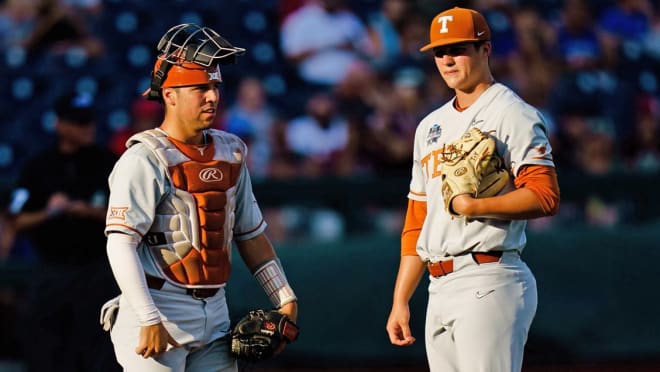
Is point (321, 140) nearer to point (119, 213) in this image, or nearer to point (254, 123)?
point (254, 123)

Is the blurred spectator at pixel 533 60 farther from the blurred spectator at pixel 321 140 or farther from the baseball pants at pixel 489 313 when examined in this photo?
the baseball pants at pixel 489 313

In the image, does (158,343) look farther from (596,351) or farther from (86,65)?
(86,65)

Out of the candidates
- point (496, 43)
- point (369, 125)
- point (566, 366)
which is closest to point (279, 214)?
point (369, 125)

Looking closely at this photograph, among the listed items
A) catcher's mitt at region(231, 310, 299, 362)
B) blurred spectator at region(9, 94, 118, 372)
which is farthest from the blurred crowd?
catcher's mitt at region(231, 310, 299, 362)

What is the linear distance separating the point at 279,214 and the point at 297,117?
5.18 ft

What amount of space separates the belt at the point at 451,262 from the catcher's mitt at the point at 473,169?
0.65 ft

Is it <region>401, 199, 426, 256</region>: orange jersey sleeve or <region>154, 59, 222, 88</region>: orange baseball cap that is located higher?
<region>154, 59, 222, 88</region>: orange baseball cap

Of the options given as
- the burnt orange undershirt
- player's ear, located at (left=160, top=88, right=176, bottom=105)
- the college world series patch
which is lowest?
the burnt orange undershirt

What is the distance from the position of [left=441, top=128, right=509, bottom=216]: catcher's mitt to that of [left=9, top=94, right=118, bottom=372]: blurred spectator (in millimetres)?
2669

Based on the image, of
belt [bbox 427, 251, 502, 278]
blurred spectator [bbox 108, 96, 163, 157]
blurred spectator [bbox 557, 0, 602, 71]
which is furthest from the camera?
blurred spectator [bbox 557, 0, 602, 71]

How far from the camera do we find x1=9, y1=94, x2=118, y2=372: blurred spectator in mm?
6184

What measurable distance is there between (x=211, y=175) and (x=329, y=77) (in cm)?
621

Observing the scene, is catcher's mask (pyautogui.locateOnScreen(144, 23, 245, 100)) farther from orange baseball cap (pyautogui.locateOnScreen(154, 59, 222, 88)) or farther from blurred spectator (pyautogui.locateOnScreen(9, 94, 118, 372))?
blurred spectator (pyautogui.locateOnScreen(9, 94, 118, 372))

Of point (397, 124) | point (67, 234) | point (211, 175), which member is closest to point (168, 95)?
point (211, 175)
